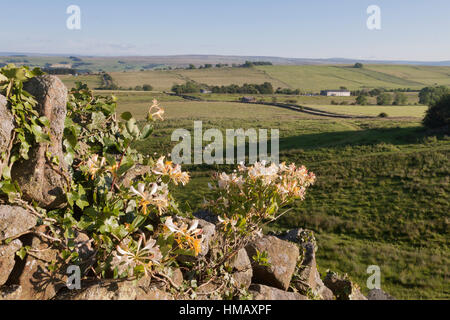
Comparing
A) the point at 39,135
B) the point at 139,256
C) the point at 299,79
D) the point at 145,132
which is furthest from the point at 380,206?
the point at 299,79

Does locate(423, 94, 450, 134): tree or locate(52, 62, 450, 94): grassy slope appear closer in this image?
locate(423, 94, 450, 134): tree

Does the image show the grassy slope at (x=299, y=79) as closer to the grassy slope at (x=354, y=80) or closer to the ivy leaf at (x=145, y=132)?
the grassy slope at (x=354, y=80)

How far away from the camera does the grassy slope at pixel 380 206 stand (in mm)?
13841

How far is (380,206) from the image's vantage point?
21797 millimetres

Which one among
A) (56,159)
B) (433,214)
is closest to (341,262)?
(433,214)

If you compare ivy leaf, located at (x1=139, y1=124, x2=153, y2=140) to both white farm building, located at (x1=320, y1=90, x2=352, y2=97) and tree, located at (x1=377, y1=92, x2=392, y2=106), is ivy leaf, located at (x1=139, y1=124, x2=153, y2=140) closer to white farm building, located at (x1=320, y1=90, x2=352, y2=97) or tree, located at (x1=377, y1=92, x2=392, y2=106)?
tree, located at (x1=377, y1=92, x2=392, y2=106)

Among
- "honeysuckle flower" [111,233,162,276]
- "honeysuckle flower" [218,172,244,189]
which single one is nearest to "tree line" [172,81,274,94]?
"honeysuckle flower" [218,172,244,189]

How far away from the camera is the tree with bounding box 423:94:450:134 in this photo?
47031 mm

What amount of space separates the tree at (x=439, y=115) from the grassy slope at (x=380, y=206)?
94.0 inches

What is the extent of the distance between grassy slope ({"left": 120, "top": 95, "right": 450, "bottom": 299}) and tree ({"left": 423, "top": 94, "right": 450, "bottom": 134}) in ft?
7.83

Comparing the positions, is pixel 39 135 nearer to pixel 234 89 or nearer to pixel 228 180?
pixel 228 180

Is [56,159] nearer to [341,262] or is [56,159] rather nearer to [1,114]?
[1,114]

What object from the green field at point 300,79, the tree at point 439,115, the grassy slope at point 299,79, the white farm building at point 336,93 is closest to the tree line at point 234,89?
the green field at point 300,79
